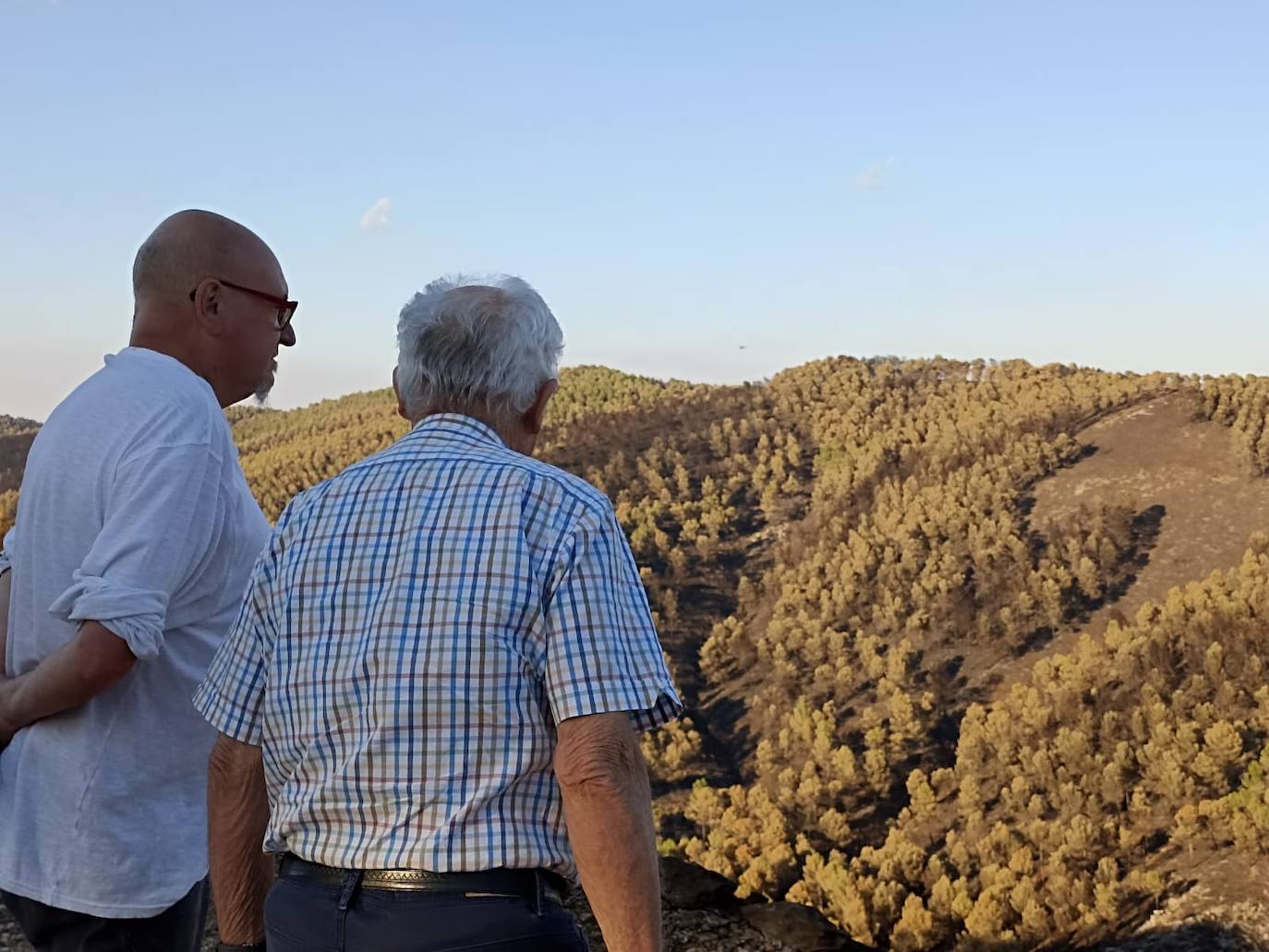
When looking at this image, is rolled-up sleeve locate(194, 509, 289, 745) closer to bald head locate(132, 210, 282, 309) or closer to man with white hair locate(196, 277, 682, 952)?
man with white hair locate(196, 277, 682, 952)

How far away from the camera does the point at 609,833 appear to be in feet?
4.03

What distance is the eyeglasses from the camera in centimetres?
179

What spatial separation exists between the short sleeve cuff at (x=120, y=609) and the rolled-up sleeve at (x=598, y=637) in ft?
1.92

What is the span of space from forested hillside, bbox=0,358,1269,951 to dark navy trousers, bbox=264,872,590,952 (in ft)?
16.3

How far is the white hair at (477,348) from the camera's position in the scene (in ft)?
4.73

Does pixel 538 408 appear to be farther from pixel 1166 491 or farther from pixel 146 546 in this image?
pixel 1166 491

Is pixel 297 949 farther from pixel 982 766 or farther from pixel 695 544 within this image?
pixel 695 544

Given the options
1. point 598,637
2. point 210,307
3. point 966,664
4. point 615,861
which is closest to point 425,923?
point 615,861

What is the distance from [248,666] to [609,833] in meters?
0.54

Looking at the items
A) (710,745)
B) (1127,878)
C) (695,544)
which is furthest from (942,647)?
(695,544)

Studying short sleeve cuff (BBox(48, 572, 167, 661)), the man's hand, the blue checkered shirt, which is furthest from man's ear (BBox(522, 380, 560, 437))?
short sleeve cuff (BBox(48, 572, 167, 661))

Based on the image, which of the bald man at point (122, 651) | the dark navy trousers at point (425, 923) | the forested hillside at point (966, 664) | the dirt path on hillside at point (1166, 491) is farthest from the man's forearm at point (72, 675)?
the dirt path on hillside at point (1166, 491)

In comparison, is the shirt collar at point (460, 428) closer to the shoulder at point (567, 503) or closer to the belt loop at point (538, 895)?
the shoulder at point (567, 503)

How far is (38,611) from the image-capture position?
1673 millimetres
